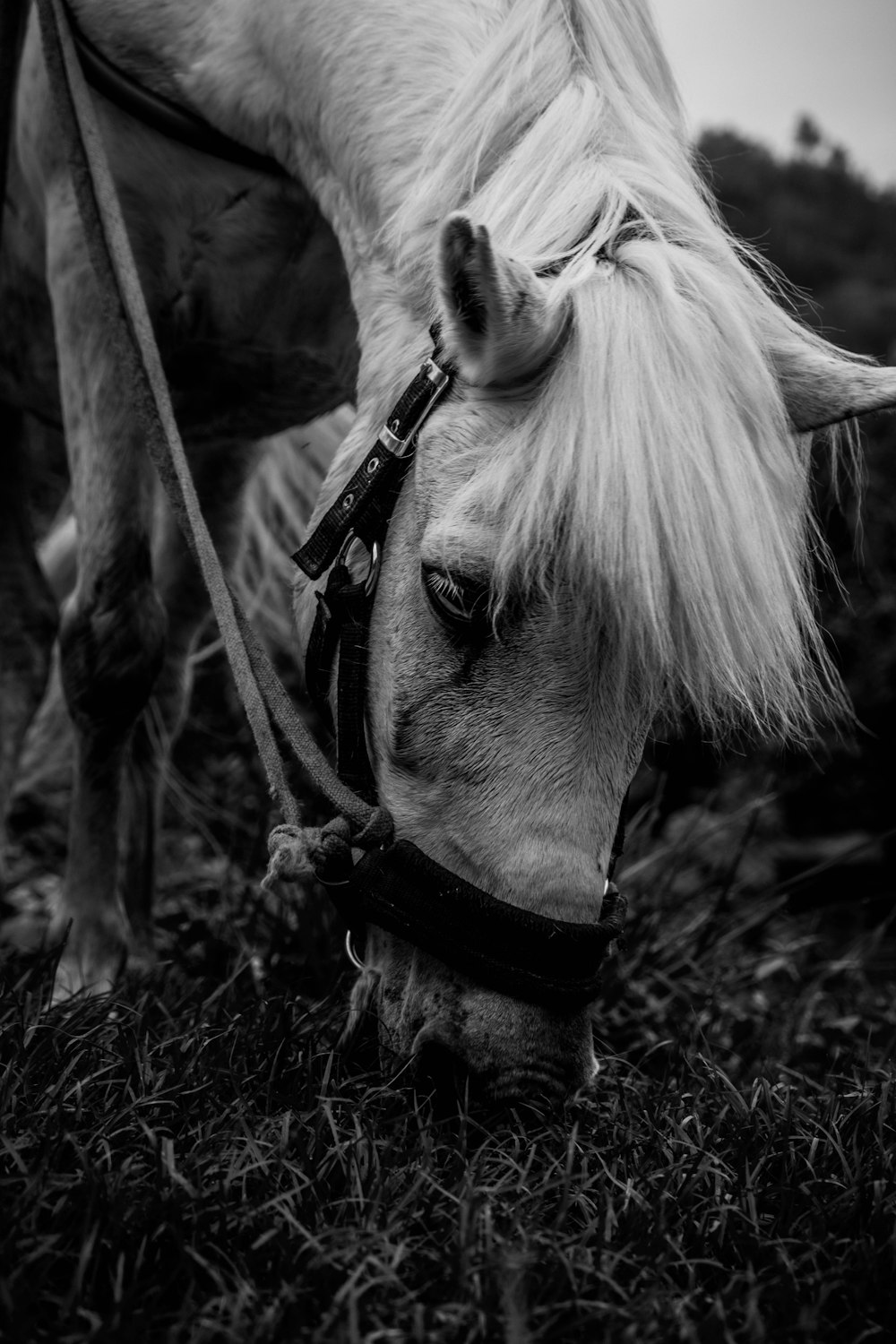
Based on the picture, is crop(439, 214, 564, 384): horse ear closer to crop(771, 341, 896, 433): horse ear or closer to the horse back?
crop(771, 341, 896, 433): horse ear

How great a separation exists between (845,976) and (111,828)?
242 centimetres

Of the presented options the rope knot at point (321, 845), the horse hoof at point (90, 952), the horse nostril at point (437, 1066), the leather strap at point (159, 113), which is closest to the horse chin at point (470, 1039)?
the horse nostril at point (437, 1066)

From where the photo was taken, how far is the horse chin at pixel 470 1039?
1.66 m

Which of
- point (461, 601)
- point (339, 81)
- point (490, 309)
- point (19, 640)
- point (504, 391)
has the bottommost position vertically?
point (19, 640)

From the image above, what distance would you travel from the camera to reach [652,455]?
1596 mm

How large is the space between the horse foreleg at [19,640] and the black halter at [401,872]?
1.50 m

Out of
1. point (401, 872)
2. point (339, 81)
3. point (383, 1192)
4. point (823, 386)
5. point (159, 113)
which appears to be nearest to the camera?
point (383, 1192)

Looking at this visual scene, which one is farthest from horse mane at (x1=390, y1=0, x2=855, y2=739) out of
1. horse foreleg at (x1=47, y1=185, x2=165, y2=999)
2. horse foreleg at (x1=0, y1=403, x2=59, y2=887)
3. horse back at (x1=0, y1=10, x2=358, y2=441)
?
horse foreleg at (x1=0, y1=403, x2=59, y2=887)

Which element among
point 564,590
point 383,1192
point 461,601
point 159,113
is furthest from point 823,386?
point 159,113

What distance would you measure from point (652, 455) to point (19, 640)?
223cm

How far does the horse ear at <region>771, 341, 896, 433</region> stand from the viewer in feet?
5.89

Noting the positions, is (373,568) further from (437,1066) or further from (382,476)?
(437,1066)

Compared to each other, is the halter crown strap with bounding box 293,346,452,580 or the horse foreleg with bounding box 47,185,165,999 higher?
the halter crown strap with bounding box 293,346,452,580

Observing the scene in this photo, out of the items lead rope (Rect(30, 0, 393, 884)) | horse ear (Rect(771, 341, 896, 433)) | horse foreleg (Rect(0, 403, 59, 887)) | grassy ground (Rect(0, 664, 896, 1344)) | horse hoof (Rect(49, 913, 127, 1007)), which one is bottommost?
horse hoof (Rect(49, 913, 127, 1007))
